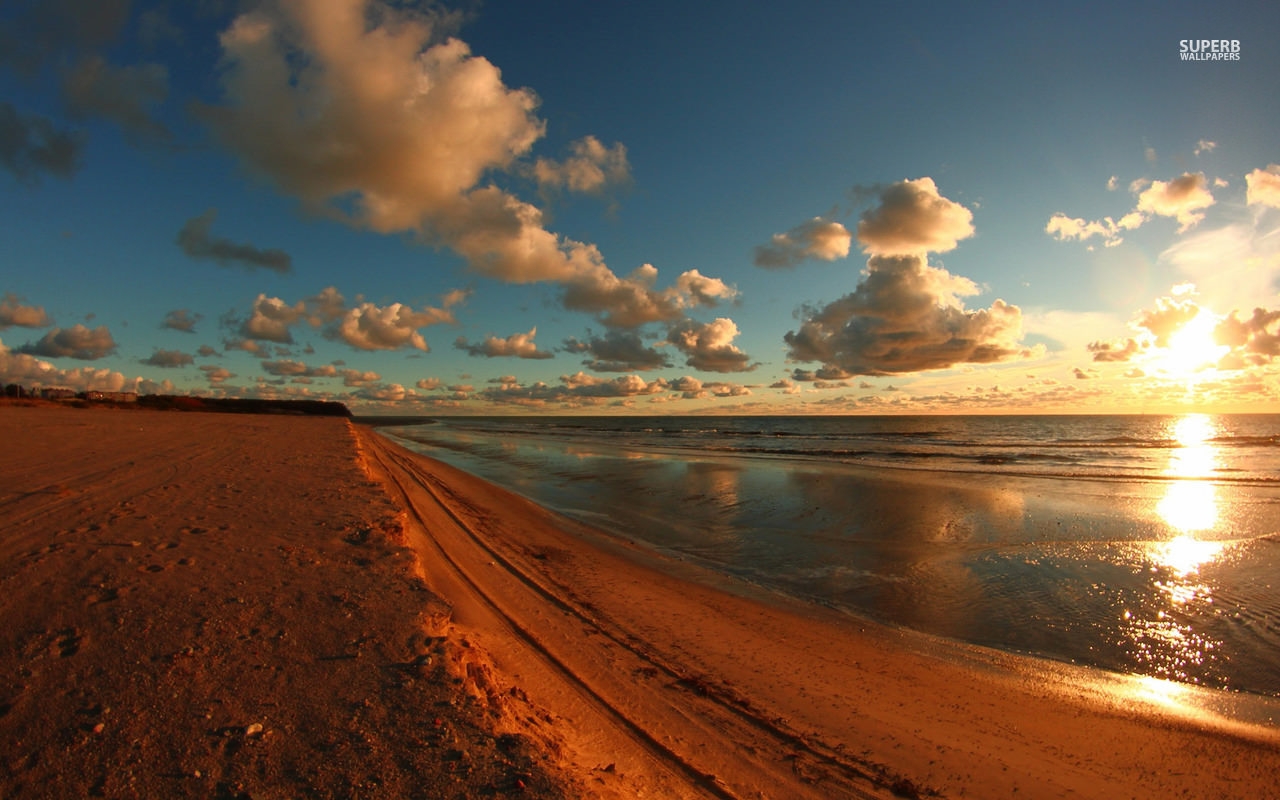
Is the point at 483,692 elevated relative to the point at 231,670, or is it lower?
lower

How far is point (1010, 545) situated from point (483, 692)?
13.4 meters

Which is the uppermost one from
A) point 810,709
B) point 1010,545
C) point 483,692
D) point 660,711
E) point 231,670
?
point 231,670

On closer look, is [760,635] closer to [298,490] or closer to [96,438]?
[298,490]

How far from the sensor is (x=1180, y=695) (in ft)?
20.7

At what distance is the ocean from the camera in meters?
8.04

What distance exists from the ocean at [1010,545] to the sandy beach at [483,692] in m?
1.26

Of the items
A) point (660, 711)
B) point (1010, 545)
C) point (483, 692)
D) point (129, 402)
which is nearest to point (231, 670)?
point (483, 692)

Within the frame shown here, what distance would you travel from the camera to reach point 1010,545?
13.2 metres

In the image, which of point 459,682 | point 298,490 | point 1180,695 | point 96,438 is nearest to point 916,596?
point 1180,695

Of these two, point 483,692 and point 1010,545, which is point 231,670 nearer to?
point 483,692

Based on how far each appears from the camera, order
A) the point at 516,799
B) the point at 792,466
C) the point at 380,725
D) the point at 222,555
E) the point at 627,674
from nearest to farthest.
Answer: the point at 516,799, the point at 380,725, the point at 627,674, the point at 222,555, the point at 792,466

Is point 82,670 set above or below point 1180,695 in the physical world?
above

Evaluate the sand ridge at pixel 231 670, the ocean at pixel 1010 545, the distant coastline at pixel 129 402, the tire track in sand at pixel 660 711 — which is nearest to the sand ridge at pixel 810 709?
the tire track in sand at pixel 660 711

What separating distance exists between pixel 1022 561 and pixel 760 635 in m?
7.63
